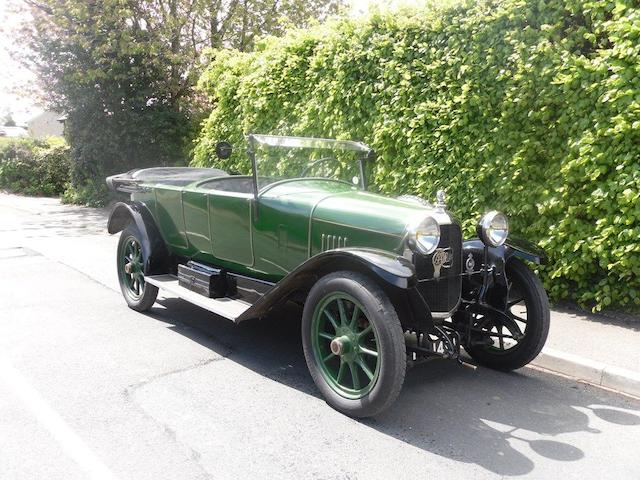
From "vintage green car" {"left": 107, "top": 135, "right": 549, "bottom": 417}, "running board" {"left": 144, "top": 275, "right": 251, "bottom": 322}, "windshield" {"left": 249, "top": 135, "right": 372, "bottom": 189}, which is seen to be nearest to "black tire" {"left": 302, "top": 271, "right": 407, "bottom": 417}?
"vintage green car" {"left": 107, "top": 135, "right": 549, "bottom": 417}

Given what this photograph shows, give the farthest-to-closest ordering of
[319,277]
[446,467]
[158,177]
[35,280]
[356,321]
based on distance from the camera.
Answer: [35,280]
[158,177]
[319,277]
[356,321]
[446,467]

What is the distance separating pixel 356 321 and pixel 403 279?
476mm

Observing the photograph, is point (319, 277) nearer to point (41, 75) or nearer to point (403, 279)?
point (403, 279)

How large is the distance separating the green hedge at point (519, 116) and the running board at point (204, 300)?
2.66 metres

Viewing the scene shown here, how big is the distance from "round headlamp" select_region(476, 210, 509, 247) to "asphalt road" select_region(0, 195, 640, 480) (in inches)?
39.8

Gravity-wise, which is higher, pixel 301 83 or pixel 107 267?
pixel 301 83

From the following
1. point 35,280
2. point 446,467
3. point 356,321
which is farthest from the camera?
point 35,280

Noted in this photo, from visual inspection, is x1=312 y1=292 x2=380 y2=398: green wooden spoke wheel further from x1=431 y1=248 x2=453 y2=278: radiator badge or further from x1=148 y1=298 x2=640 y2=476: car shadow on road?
x1=431 y1=248 x2=453 y2=278: radiator badge

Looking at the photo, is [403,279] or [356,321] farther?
[356,321]

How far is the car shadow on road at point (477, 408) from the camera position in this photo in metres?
2.97

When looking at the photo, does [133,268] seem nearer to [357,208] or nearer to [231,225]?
[231,225]

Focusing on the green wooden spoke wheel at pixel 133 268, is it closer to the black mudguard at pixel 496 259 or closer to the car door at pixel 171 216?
the car door at pixel 171 216

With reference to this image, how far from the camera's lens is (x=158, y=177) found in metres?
5.74

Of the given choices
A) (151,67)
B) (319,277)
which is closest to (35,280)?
(319,277)
